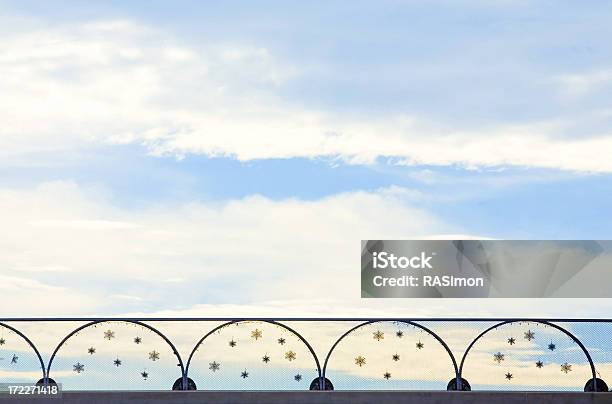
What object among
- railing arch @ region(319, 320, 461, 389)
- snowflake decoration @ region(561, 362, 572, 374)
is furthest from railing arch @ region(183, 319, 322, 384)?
snowflake decoration @ region(561, 362, 572, 374)

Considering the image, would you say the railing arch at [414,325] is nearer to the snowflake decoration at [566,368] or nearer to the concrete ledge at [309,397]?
the concrete ledge at [309,397]

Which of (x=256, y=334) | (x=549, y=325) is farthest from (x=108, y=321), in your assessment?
(x=549, y=325)

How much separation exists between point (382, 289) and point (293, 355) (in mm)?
8453

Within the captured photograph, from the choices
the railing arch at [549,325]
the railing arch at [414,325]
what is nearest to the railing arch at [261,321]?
the railing arch at [414,325]

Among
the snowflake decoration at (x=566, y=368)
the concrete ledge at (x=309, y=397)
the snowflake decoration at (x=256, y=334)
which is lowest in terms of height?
the concrete ledge at (x=309, y=397)

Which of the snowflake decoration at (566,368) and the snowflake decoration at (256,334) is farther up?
the snowflake decoration at (256,334)

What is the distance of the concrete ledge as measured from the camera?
39.1 m

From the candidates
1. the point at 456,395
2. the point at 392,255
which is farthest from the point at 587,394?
the point at 392,255

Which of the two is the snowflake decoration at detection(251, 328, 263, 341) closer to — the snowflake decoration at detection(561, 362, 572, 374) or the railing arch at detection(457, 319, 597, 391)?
the railing arch at detection(457, 319, 597, 391)

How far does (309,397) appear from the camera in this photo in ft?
128

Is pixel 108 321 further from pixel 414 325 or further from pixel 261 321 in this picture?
pixel 414 325

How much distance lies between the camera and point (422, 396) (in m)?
39.2

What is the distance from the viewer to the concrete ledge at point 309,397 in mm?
39094

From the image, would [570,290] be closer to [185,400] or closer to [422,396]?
[422,396]
